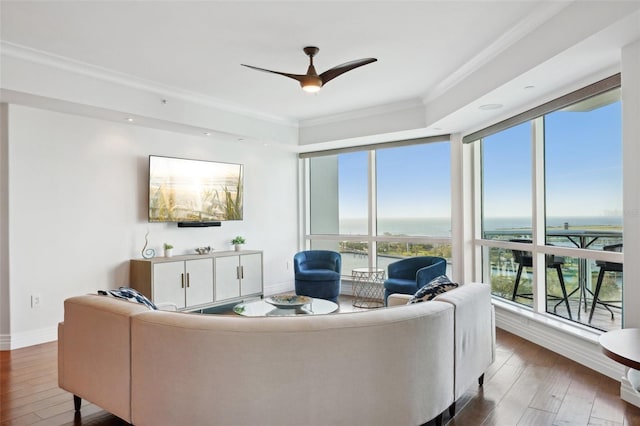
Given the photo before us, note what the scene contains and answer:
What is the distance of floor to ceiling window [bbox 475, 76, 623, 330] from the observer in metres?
3.32

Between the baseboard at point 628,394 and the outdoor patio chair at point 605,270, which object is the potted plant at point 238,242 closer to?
the outdoor patio chair at point 605,270

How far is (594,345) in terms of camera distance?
3246 millimetres

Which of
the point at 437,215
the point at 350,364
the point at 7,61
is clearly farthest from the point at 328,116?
the point at 350,364

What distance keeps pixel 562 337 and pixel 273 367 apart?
297 centimetres

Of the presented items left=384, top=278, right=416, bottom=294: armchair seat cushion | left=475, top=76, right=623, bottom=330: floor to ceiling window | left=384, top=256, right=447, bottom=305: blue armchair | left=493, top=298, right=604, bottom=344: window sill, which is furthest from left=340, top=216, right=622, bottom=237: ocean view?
left=384, top=278, right=416, bottom=294: armchair seat cushion

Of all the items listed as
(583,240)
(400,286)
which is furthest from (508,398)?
Result: (400,286)

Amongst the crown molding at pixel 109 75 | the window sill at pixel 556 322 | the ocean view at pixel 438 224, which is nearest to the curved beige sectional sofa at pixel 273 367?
the window sill at pixel 556 322

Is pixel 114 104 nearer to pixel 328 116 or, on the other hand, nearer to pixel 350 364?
pixel 328 116

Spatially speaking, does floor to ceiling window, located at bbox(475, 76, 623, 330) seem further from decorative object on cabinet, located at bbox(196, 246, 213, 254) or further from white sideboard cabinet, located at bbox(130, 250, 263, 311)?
decorative object on cabinet, located at bbox(196, 246, 213, 254)

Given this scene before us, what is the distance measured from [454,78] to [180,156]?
345 centimetres

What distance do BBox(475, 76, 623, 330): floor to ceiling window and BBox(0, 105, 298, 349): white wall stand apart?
3731mm

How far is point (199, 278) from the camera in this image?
5035 mm

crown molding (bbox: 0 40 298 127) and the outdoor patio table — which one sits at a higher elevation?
crown molding (bbox: 0 40 298 127)

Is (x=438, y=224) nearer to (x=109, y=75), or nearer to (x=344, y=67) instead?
(x=344, y=67)
